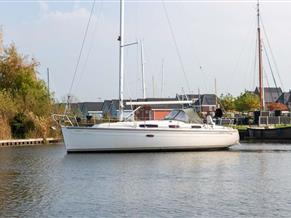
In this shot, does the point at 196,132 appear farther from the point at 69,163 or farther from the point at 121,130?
the point at 69,163

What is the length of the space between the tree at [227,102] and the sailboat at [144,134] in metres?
78.9

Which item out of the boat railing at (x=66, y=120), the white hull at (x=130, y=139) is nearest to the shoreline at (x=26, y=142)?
the boat railing at (x=66, y=120)

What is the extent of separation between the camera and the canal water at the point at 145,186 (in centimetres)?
1948

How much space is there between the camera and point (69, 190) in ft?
78.6

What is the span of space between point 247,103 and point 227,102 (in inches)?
374

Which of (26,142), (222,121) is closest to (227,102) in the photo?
(222,121)

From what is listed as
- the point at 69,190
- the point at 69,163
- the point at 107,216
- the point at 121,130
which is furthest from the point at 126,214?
the point at 121,130

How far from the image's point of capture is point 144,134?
4141cm

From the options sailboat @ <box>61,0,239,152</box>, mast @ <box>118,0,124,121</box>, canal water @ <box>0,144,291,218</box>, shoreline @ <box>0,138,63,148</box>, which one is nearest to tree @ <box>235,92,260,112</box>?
shoreline @ <box>0,138,63,148</box>

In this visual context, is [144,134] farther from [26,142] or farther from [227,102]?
[227,102]

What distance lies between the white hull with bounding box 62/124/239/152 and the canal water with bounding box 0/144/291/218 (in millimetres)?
1915

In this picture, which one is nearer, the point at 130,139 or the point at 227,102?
the point at 130,139

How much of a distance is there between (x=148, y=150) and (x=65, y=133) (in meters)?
5.82

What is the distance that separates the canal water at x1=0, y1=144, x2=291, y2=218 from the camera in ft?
63.9
